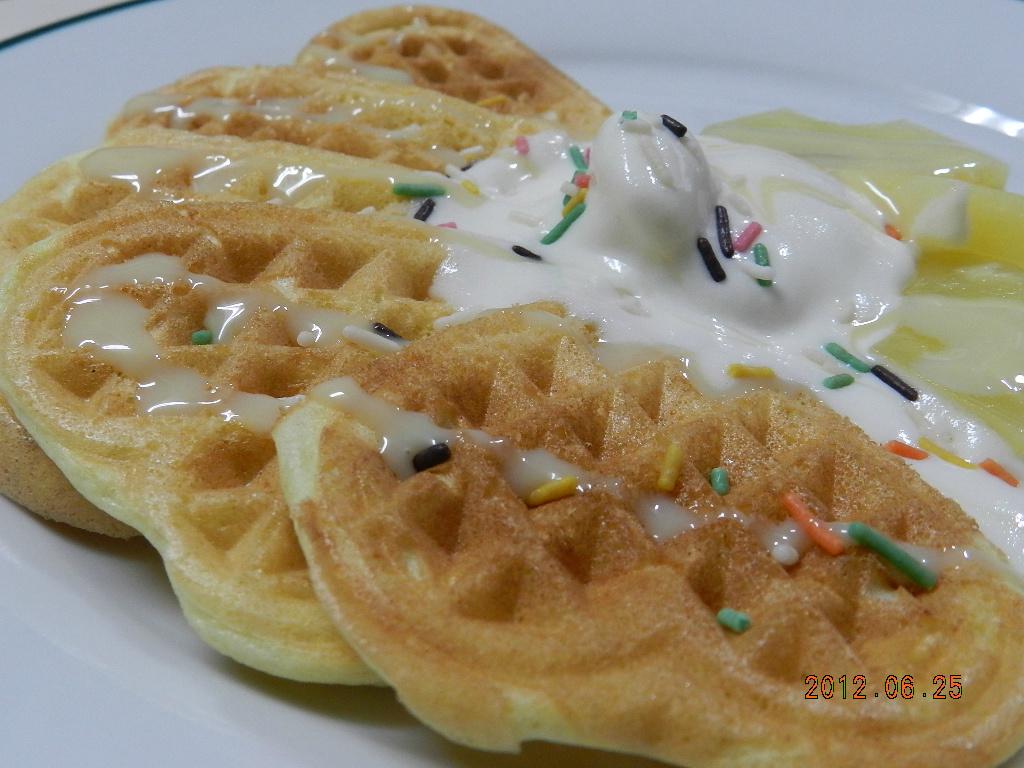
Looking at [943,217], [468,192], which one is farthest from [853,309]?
[468,192]

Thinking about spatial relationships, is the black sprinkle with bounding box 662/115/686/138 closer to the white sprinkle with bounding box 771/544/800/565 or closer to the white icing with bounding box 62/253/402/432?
the white icing with bounding box 62/253/402/432

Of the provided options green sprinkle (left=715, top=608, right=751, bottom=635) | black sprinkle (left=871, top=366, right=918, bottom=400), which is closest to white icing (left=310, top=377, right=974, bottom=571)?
green sprinkle (left=715, top=608, right=751, bottom=635)

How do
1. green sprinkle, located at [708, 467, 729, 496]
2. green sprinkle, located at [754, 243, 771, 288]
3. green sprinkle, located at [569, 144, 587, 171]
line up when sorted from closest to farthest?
1. green sprinkle, located at [708, 467, 729, 496]
2. green sprinkle, located at [754, 243, 771, 288]
3. green sprinkle, located at [569, 144, 587, 171]

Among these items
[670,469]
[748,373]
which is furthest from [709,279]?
[670,469]

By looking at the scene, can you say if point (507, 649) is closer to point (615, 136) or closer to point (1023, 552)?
point (1023, 552)

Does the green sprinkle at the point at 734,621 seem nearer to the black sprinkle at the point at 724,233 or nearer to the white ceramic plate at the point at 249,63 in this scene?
the white ceramic plate at the point at 249,63
